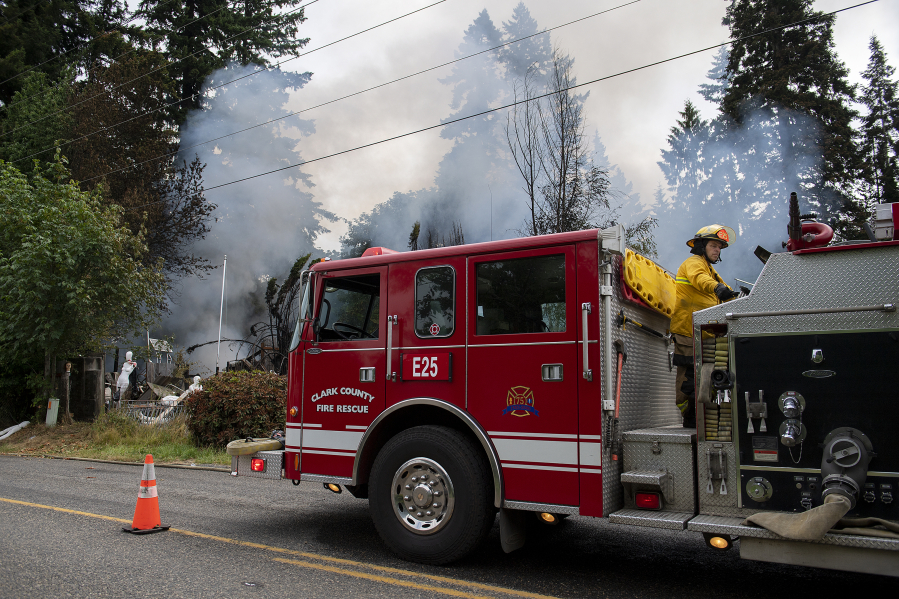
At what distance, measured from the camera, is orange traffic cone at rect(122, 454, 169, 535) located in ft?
18.8

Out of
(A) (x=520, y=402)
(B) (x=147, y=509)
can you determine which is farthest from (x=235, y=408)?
(A) (x=520, y=402)

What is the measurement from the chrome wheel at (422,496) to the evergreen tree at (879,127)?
18666 mm

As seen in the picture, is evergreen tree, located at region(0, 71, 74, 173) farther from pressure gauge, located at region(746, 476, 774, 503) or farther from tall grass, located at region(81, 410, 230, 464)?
pressure gauge, located at region(746, 476, 774, 503)

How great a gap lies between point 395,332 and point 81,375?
14.0m

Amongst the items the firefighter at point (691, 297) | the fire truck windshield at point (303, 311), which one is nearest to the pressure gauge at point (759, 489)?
the firefighter at point (691, 297)

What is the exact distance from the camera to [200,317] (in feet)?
100

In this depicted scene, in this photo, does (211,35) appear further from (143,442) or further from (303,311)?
(303,311)

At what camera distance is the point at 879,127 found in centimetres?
1884

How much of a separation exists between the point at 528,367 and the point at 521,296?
1.81 ft

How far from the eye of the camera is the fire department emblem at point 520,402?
4555mm

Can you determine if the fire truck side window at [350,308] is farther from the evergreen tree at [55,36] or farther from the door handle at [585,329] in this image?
the evergreen tree at [55,36]

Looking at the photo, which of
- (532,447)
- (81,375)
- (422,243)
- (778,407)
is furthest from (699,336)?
(422,243)

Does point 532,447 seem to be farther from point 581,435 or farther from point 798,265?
Answer: point 798,265

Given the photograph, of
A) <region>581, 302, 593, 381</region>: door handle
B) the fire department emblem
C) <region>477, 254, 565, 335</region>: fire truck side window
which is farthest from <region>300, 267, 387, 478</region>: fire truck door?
<region>581, 302, 593, 381</region>: door handle
